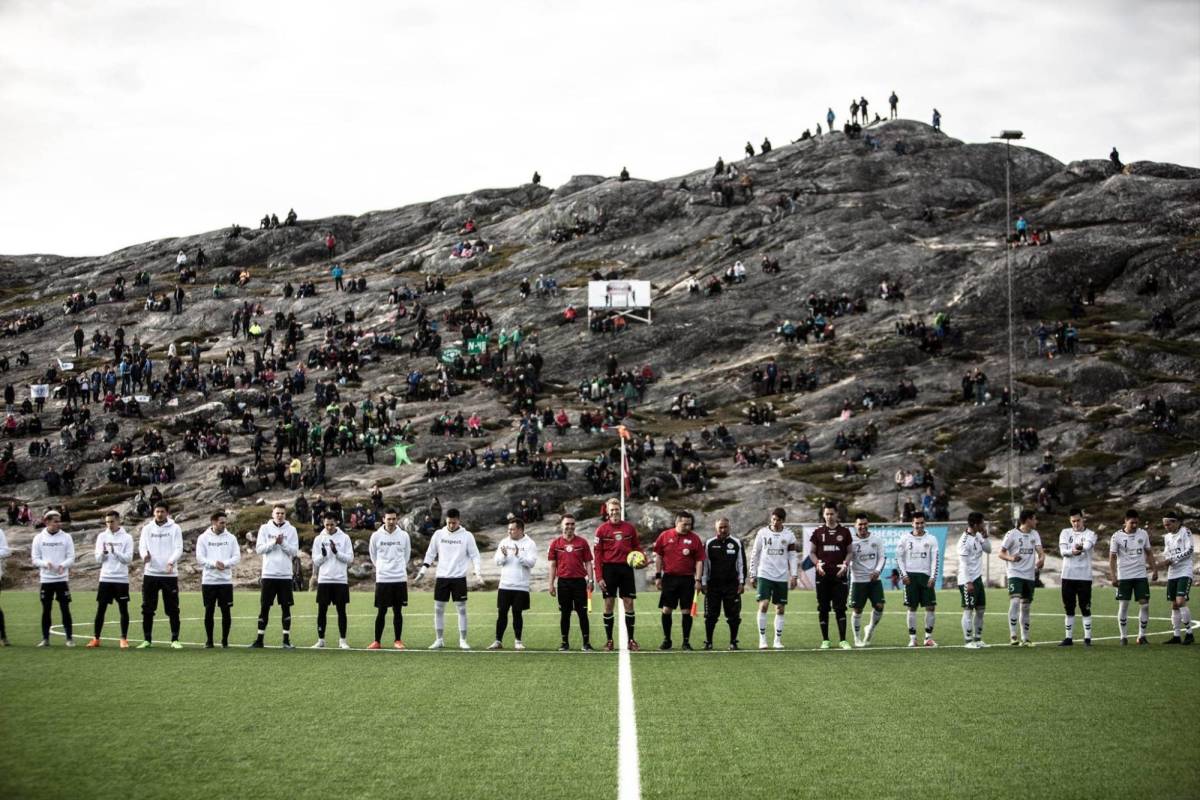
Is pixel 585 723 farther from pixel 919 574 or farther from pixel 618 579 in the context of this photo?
pixel 919 574

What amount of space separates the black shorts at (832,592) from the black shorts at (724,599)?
1563 mm

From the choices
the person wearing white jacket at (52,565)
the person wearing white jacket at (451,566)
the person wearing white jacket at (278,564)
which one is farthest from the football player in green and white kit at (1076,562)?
the person wearing white jacket at (52,565)

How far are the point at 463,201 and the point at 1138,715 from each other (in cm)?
12735

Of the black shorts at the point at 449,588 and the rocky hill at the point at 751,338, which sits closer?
the black shorts at the point at 449,588

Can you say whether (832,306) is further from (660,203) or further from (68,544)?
(68,544)

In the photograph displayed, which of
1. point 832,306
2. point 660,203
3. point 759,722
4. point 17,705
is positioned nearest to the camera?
point 759,722

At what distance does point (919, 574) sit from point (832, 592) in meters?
1.75

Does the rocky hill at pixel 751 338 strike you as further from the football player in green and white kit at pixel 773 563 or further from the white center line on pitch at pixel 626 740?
the white center line on pitch at pixel 626 740

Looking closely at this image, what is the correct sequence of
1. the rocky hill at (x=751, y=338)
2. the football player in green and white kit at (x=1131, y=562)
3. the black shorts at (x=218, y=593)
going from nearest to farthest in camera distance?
the black shorts at (x=218, y=593), the football player in green and white kit at (x=1131, y=562), the rocky hill at (x=751, y=338)

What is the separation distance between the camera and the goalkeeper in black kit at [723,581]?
70.4ft

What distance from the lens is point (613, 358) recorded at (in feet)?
269

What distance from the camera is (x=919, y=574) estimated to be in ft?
74.3

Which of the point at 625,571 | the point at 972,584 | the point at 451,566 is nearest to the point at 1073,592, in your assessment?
the point at 972,584

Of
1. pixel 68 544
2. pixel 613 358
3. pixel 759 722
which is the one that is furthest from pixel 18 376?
pixel 759 722
